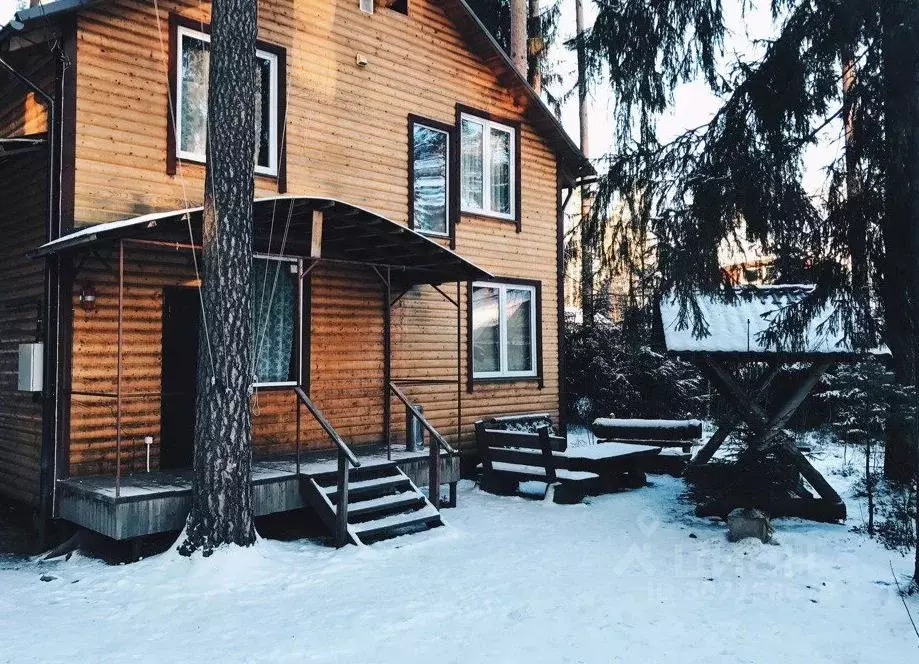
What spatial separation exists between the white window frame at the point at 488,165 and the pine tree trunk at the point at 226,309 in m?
5.48

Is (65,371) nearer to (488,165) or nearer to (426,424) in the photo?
(426,424)

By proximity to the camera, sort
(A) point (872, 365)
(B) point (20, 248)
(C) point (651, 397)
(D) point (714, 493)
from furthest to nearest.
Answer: (C) point (651, 397)
(B) point (20, 248)
(D) point (714, 493)
(A) point (872, 365)

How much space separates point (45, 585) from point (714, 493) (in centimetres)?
689

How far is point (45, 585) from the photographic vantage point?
21.6 feet

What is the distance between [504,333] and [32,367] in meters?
7.30

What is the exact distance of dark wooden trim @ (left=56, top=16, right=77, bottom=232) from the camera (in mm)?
8054

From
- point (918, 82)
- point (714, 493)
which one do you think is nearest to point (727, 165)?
point (918, 82)

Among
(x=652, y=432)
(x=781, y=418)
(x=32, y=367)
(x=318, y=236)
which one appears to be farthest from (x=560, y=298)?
(x=32, y=367)

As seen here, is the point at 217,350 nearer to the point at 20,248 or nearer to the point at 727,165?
the point at 20,248

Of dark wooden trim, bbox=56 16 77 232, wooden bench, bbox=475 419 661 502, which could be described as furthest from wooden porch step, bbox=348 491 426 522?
dark wooden trim, bbox=56 16 77 232

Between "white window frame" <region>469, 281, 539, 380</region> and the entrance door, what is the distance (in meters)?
4.74

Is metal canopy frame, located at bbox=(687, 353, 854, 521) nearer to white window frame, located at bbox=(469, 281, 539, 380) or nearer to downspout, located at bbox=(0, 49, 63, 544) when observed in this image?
white window frame, located at bbox=(469, 281, 539, 380)

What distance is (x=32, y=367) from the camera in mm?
8016

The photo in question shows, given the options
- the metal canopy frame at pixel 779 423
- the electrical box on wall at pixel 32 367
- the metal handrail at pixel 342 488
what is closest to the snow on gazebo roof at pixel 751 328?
the metal canopy frame at pixel 779 423
